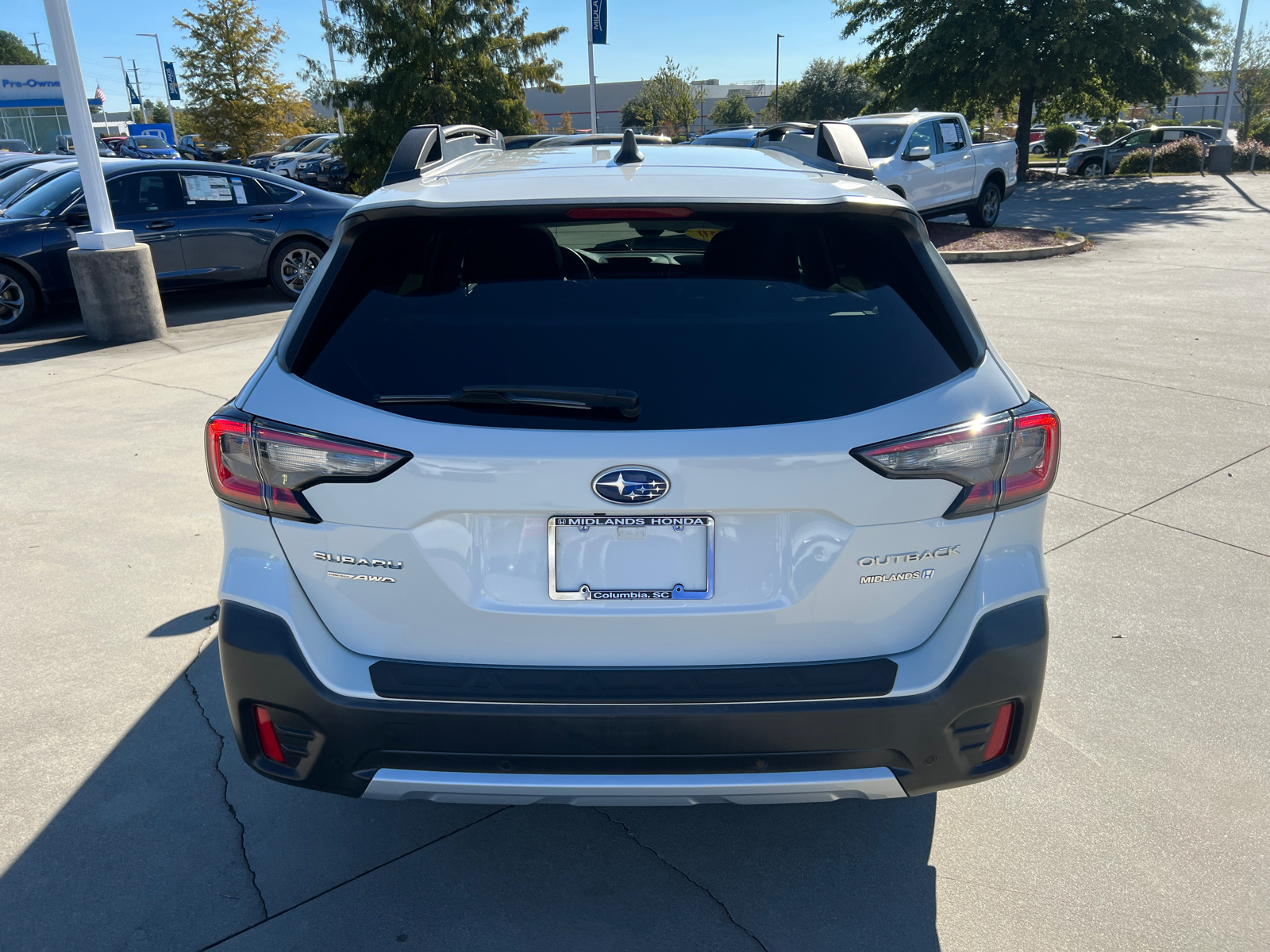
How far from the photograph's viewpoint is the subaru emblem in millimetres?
1983

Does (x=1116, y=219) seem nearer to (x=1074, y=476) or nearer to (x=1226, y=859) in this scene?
(x=1074, y=476)

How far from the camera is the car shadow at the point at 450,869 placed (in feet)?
8.12

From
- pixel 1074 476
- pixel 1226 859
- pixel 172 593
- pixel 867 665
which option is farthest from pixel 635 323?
pixel 1074 476

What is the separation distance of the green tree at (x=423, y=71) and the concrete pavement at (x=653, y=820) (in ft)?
72.3

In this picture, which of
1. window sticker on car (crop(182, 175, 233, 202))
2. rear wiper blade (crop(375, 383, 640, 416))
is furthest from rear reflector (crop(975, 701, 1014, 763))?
window sticker on car (crop(182, 175, 233, 202))

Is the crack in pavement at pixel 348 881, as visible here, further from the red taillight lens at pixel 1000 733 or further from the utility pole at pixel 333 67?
the utility pole at pixel 333 67

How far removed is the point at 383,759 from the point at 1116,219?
2130cm

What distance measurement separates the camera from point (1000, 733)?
224cm

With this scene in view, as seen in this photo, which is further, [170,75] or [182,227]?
[170,75]

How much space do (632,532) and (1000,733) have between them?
998 mm

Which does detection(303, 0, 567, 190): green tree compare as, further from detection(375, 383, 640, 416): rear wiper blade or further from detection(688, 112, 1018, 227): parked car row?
detection(375, 383, 640, 416): rear wiper blade

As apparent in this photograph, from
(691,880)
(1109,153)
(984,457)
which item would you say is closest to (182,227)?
(691,880)

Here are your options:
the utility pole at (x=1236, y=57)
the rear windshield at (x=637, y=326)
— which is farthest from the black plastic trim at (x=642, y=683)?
the utility pole at (x=1236, y=57)

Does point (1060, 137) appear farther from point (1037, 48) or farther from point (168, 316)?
point (168, 316)
